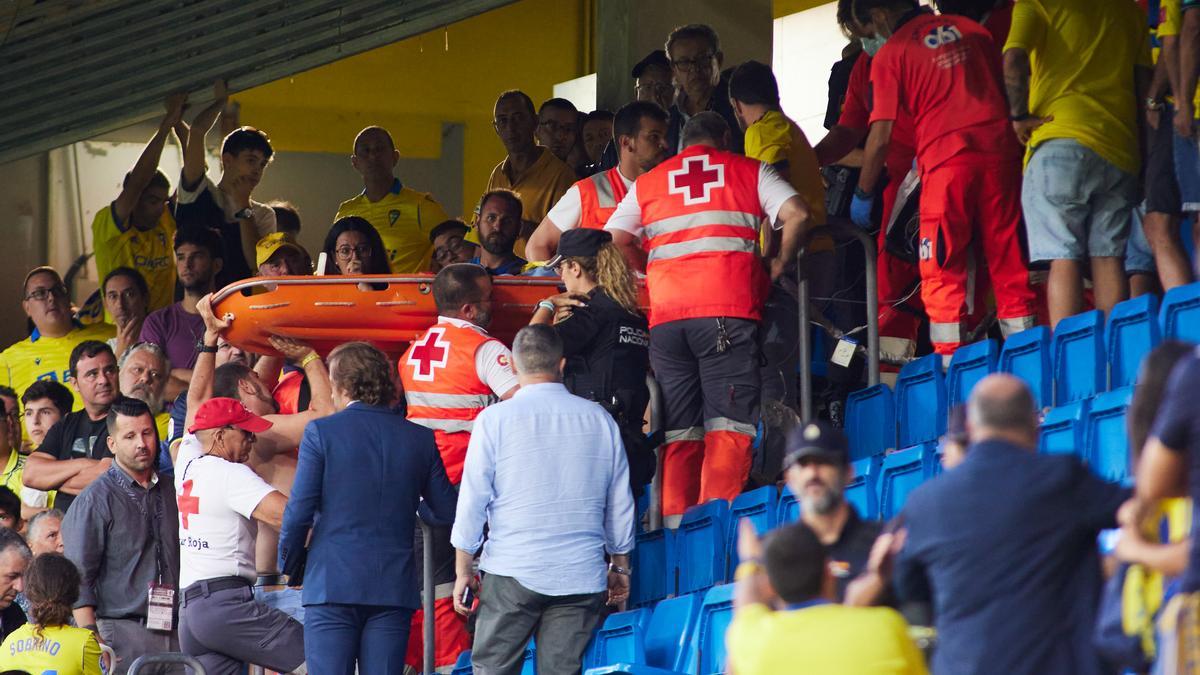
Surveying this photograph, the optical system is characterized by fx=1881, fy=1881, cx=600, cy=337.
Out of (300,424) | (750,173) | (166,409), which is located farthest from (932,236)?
(166,409)

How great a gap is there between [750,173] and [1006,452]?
11.0 feet

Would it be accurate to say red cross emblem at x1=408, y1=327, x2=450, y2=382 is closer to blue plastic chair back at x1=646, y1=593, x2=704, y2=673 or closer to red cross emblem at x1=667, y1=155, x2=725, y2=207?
red cross emblem at x1=667, y1=155, x2=725, y2=207

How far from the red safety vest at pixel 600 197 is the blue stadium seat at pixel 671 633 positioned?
2.12 meters

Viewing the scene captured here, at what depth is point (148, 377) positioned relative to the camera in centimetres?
910

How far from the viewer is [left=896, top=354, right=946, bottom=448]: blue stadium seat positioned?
7.09 meters

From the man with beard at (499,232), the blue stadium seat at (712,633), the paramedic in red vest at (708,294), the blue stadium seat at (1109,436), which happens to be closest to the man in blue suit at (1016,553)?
the blue stadium seat at (1109,436)

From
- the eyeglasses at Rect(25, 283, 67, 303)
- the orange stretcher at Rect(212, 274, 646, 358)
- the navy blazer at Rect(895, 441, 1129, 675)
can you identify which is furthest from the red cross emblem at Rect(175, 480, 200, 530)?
the eyeglasses at Rect(25, 283, 67, 303)

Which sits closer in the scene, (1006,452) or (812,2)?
(1006,452)

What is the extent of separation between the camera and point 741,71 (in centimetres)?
794

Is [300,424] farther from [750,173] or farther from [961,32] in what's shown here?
[961,32]

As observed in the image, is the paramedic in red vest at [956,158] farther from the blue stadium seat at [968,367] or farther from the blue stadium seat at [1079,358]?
the blue stadium seat at [1079,358]

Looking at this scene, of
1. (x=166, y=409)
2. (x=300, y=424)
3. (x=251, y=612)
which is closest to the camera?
(x=251, y=612)

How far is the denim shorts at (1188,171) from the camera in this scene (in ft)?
21.7

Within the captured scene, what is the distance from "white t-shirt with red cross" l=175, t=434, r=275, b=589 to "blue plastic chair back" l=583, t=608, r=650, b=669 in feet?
4.84
